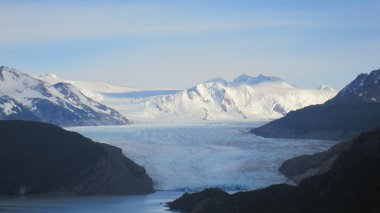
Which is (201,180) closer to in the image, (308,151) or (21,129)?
(308,151)

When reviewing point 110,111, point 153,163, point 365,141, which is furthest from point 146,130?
point 110,111

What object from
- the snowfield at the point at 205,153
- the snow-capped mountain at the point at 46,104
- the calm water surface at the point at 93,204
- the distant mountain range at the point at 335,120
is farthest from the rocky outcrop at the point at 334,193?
the snow-capped mountain at the point at 46,104

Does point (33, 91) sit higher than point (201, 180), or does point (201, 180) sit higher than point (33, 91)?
point (33, 91)

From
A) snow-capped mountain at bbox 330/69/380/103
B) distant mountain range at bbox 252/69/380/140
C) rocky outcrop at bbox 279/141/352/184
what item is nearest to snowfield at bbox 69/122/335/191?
rocky outcrop at bbox 279/141/352/184

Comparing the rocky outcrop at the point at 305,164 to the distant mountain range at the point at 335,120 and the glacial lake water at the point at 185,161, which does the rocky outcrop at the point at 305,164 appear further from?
the distant mountain range at the point at 335,120

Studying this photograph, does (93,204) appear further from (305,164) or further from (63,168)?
(305,164)

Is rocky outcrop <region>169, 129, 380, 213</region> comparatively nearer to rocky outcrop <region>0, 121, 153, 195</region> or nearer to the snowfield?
the snowfield
